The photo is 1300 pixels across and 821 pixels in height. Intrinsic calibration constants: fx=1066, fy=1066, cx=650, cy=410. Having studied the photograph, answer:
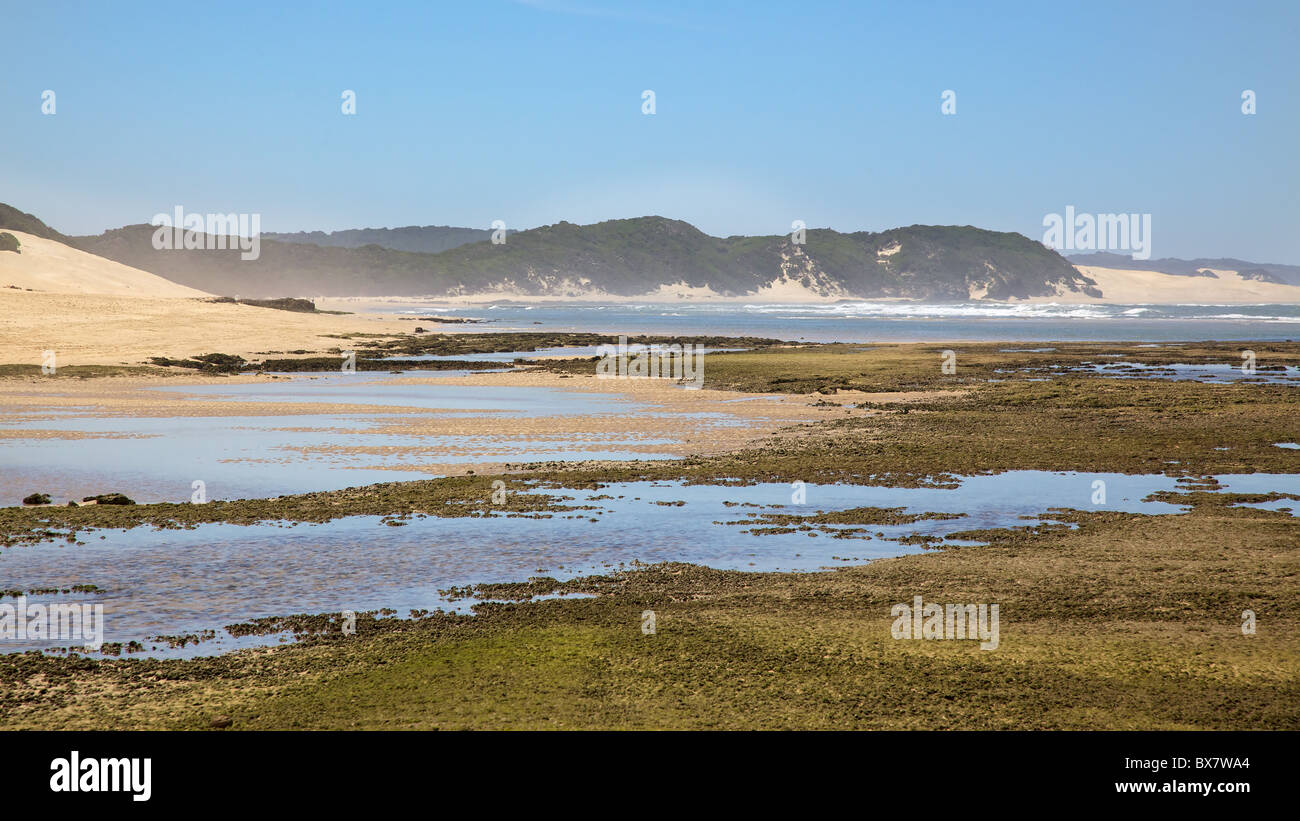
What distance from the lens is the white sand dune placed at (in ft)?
300

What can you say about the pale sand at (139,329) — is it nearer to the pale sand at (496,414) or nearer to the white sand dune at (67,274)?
the white sand dune at (67,274)

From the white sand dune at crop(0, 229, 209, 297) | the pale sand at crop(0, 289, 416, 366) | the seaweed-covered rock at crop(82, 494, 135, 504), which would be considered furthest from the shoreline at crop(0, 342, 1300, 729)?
the white sand dune at crop(0, 229, 209, 297)

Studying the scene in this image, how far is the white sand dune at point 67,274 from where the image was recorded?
91.5m

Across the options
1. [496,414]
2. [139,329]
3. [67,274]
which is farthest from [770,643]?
[67,274]

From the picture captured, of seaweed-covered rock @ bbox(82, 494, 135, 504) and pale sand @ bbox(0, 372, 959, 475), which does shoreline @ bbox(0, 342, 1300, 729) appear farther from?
pale sand @ bbox(0, 372, 959, 475)

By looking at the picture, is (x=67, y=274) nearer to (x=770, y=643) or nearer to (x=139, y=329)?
(x=139, y=329)

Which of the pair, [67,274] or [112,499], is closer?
[112,499]

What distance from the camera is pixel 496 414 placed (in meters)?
35.8

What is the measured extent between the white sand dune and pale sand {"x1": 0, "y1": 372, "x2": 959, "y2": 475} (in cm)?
4632

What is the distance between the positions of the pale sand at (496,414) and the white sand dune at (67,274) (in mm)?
46321

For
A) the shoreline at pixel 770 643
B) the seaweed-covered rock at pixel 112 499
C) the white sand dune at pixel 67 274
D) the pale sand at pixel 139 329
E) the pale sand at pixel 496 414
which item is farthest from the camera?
the white sand dune at pixel 67 274

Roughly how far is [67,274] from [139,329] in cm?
4441

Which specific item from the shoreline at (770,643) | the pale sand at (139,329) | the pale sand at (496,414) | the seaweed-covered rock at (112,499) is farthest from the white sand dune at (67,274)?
the shoreline at (770,643)
